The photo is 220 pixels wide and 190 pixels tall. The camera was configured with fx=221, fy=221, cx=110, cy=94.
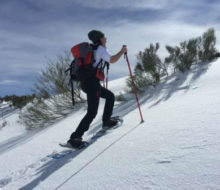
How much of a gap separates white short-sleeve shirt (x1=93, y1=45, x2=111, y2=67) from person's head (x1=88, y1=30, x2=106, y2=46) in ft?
0.61

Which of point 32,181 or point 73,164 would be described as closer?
point 32,181

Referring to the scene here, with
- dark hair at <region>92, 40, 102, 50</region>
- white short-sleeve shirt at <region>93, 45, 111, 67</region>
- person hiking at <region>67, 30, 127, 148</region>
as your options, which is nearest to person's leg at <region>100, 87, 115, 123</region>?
person hiking at <region>67, 30, 127, 148</region>

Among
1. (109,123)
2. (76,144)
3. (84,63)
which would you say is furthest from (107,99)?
(76,144)

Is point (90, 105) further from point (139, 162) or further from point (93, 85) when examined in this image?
point (139, 162)

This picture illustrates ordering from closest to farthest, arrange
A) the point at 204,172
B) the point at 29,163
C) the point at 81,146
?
the point at 204,172 < the point at 29,163 < the point at 81,146

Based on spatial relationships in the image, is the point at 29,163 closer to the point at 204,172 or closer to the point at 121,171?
the point at 121,171

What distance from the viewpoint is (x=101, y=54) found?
287 cm

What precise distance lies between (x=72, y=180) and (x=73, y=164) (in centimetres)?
41

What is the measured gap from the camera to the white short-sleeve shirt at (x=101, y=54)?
2866 millimetres

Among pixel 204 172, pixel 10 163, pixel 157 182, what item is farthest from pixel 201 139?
pixel 10 163

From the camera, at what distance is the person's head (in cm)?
302

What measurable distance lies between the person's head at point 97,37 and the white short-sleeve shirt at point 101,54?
187mm

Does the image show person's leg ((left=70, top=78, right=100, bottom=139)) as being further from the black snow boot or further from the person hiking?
the black snow boot

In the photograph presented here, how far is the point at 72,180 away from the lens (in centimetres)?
179
